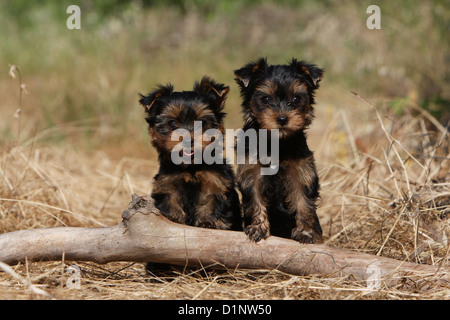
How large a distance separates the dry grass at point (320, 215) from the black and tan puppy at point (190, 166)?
1.64 feet

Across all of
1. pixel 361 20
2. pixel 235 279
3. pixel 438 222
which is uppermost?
pixel 361 20

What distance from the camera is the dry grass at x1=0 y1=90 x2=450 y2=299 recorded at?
14.0 feet

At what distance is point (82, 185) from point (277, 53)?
27.0 feet

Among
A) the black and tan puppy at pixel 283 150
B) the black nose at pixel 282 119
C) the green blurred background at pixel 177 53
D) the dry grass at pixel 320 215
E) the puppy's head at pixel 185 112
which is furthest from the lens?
the green blurred background at pixel 177 53

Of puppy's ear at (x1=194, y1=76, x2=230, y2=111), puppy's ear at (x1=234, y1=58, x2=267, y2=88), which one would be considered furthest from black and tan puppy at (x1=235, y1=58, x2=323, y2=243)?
puppy's ear at (x1=194, y1=76, x2=230, y2=111)

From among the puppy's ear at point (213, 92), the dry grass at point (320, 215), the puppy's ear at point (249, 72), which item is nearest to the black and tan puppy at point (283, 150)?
the puppy's ear at point (249, 72)

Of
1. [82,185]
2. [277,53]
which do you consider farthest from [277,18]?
[82,185]

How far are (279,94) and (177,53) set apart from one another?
31.3ft

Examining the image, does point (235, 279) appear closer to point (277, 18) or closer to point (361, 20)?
point (361, 20)

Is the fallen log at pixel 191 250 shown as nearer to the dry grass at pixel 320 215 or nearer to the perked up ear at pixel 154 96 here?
the dry grass at pixel 320 215

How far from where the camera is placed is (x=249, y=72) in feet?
15.9

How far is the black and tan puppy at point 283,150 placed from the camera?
15.1 feet

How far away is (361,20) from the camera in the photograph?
12.5m

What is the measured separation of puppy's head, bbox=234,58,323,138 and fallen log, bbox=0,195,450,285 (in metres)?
0.91
